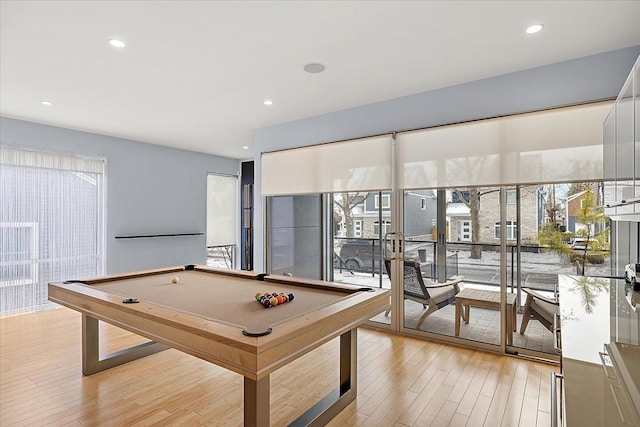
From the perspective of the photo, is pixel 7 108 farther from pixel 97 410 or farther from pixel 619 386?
pixel 619 386

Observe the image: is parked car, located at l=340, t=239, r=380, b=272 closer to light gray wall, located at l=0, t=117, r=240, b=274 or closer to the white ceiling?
the white ceiling

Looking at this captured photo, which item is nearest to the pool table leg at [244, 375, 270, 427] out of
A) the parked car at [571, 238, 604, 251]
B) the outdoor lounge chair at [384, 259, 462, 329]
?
the outdoor lounge chair at [384, 259, 462, 329]

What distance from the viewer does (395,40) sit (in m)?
A: 2.67

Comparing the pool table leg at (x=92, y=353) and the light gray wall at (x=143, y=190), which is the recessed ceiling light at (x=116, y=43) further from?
the light gray wall at (x=143, y=190)

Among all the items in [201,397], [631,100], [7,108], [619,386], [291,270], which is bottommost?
[201,397]

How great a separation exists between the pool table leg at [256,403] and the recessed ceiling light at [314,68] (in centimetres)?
253

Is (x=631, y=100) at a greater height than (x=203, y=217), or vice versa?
(x=631, y=100)

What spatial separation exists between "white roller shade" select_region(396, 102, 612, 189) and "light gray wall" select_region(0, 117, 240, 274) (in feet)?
14.6

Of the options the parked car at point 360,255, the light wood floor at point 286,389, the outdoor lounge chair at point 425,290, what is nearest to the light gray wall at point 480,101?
the parked car at point 360,255

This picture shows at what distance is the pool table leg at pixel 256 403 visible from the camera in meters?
1.67

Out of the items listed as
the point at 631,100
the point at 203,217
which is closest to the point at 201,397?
the point at 631,100

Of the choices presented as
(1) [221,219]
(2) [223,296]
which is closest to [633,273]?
(2) [223,296]

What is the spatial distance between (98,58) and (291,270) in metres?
3.57

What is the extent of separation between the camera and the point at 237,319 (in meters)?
1.94
